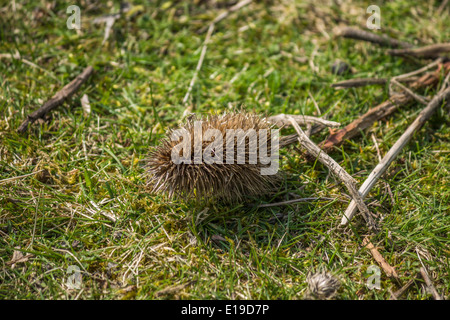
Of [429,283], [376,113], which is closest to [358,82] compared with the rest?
[376,113]

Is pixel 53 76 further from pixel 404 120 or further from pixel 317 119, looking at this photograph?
pixel 404 120

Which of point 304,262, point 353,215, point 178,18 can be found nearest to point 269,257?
point 304,262

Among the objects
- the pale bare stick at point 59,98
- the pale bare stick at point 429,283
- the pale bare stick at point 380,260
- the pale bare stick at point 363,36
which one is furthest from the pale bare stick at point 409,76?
the pale bare stick at point 59,98

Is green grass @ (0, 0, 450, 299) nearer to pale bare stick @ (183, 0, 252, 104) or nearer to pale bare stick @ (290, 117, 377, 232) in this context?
pale bare stick @ (183, 0, 252, 104)

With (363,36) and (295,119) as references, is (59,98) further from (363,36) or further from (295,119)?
(363,36)

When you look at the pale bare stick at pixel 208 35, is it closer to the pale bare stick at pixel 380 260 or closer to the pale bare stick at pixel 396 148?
the pale bare stick at pixel 396 148

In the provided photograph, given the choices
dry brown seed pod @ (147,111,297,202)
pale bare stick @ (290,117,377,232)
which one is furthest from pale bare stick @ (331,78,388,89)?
dry brown seed pod @ (147,111,297,202)
